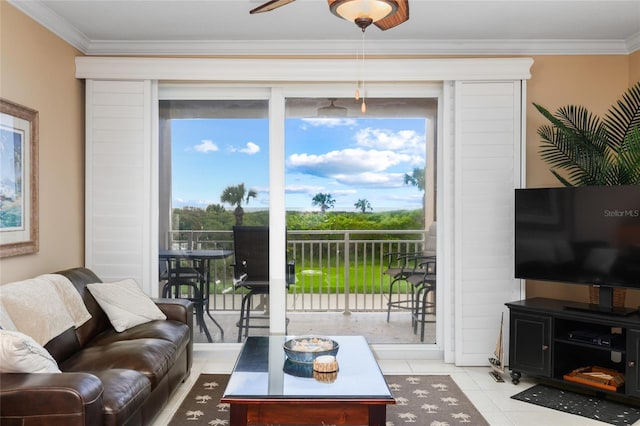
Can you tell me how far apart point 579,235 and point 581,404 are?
1.16 meters

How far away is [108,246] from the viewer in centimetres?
450

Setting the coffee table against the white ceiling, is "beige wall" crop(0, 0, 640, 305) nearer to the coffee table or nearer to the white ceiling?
the white ceiling

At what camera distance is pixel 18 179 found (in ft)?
11.5

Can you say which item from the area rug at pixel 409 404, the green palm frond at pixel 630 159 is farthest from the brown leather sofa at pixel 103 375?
the green palm frond at pixel 630 159

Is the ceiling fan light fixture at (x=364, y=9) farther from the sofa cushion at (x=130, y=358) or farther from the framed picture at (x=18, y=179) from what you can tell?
the framed picture at (x=18, y=179)

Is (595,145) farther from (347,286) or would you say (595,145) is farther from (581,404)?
(347,286)

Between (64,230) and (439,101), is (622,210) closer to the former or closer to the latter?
(439,101)

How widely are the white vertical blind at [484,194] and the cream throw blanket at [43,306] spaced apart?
2.88 m

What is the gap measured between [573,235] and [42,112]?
3908 mm

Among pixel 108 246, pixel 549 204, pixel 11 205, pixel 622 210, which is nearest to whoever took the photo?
pixel 11 205

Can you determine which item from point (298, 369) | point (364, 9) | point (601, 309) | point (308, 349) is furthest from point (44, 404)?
point (601, 309)

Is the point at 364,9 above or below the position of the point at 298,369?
above

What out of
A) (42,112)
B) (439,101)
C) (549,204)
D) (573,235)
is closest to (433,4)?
(439,101)

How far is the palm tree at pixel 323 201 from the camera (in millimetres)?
4668
